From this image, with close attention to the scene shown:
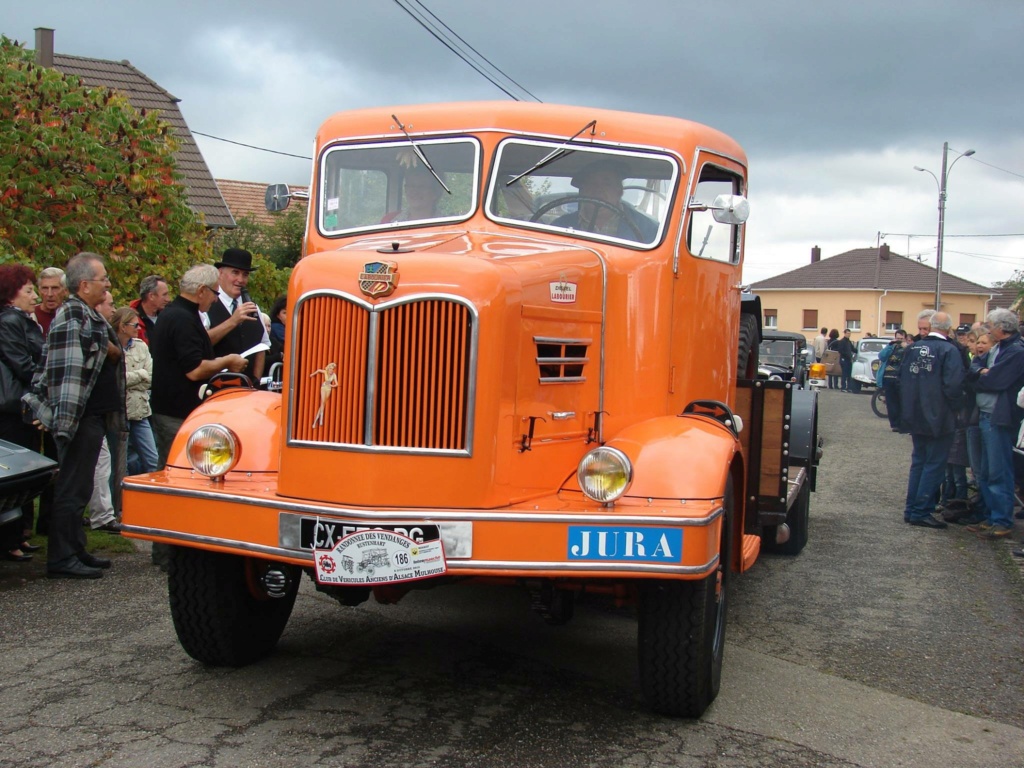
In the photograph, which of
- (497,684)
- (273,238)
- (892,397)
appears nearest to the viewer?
(497,684)

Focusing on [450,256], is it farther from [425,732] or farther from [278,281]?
[278,281]

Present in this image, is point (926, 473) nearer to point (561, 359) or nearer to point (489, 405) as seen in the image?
point (561, 359)

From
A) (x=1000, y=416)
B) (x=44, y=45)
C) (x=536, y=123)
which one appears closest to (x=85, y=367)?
(x=536, y=123)

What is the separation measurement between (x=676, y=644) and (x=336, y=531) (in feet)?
4.39

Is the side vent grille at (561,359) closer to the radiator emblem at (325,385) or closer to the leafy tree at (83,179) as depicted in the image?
the radiator emblem at (325,385)

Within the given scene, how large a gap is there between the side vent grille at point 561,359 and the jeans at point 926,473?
5.52m

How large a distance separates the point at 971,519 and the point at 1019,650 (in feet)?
13.9

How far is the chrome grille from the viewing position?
12.6 feet

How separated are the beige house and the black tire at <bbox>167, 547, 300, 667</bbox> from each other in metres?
58.4

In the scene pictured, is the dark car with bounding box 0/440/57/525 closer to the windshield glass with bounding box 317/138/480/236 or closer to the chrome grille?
the windshield glass with bounding box 317/138/480/236

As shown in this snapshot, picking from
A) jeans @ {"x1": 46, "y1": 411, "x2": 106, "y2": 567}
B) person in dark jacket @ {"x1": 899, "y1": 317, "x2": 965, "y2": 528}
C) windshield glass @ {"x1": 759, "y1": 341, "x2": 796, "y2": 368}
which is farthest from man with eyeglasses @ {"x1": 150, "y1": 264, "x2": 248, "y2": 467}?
windshield glass @ {"x1": 759, "y1": 341, "x2": 796, "y2": 368}

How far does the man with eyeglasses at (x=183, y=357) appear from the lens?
6.35 m

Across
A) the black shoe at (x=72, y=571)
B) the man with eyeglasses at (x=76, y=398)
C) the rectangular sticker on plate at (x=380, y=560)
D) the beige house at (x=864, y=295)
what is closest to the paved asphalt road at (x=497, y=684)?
the black shoe at (x=72, y=571)

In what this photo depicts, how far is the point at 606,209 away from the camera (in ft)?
16.7
